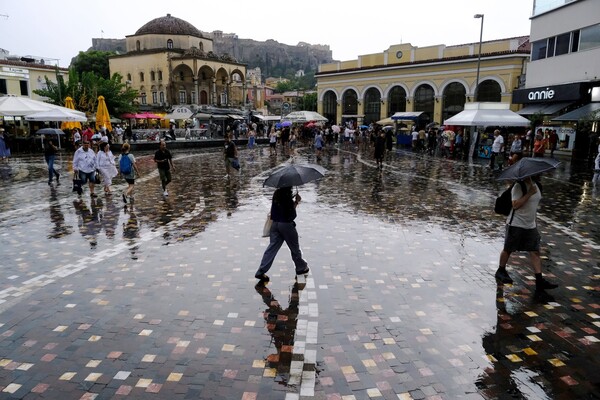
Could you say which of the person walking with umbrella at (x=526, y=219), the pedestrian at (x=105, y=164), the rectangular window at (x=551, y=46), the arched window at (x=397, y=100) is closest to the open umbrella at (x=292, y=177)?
the person walking with umbrella at (x=526, y=219)

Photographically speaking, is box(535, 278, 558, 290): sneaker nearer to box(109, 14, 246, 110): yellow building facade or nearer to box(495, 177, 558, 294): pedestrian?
box(495, 177, 558, 294): pedestrian

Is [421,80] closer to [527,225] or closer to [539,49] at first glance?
[539,49]

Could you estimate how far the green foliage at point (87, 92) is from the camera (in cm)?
3491

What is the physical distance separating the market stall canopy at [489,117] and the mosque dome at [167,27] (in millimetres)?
52277

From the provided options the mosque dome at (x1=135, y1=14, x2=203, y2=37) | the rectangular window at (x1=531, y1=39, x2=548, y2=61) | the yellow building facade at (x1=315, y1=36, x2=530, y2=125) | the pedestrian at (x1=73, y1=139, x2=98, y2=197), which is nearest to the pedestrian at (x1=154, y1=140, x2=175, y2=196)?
the pedestrian at (x1=73, y1=139, x2=98, y2=197)

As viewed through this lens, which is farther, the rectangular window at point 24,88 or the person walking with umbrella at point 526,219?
the rectangular window at point 24,88

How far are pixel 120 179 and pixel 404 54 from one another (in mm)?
35768

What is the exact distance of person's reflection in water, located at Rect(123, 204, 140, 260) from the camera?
8.21m

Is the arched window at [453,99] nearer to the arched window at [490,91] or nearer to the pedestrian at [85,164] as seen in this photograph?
the arched window at [490,91]

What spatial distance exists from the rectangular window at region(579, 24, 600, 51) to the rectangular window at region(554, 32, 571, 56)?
0.93 meters

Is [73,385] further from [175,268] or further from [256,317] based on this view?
[175,268]

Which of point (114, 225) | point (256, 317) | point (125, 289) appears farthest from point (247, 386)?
point (114, 225)

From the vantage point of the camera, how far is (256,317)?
219 inches

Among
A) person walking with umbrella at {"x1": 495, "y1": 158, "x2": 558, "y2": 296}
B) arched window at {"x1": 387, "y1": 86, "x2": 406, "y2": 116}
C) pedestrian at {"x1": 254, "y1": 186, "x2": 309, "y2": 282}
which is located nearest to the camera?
person walking with umbrella at {"x1": 495, "y1": 158, "x2": 558, "y2": 296}
